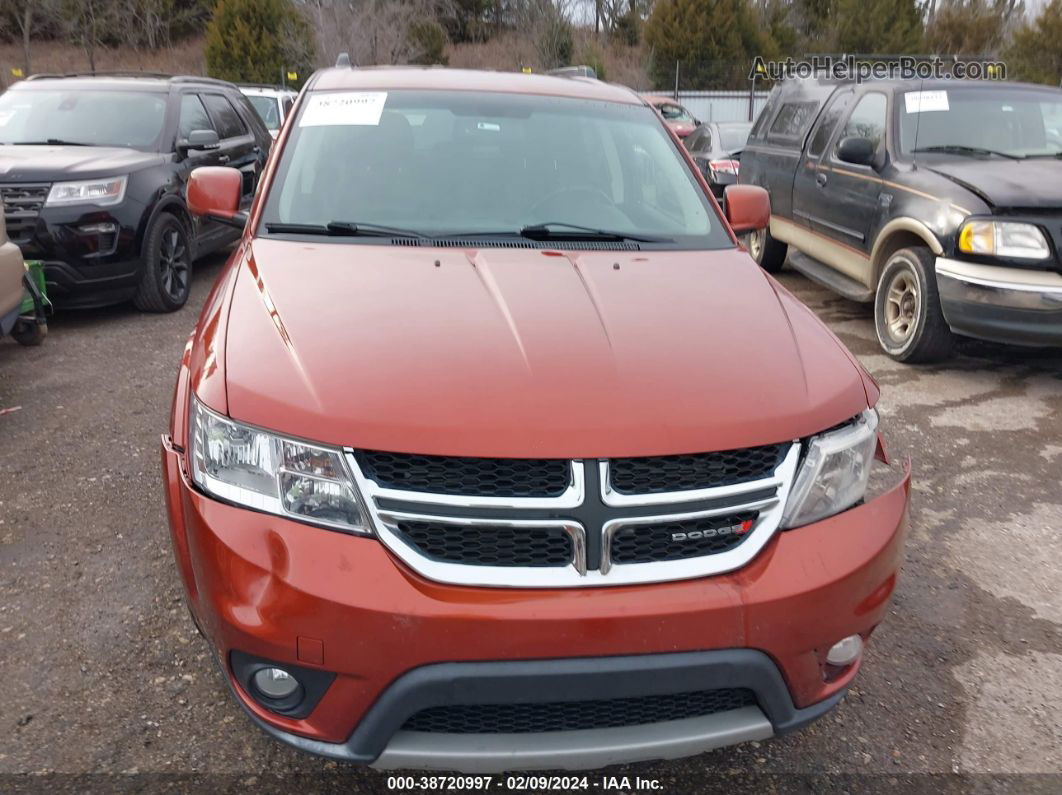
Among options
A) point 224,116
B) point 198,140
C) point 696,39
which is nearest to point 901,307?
point 198,140

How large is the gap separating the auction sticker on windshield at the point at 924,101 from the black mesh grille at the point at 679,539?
5.24m

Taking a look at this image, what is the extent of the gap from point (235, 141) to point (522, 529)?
739cm

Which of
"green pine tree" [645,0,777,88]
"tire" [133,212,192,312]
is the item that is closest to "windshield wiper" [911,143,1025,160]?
"tire" [133,212,192,312]

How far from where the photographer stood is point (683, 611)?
6.11 ft

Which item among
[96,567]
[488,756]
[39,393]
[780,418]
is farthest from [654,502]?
[39,393]

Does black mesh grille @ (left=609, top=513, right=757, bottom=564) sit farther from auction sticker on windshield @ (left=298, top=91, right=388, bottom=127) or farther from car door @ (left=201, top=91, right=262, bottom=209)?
car door @ (left=201, top=91, right=262, bottom=209)

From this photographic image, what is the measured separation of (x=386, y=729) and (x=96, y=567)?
186 cm

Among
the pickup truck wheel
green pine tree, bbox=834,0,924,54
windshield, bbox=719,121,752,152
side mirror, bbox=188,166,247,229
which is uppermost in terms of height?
green pine tree, bbox=834,0,924,54

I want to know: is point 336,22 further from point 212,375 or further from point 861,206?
point 212,375

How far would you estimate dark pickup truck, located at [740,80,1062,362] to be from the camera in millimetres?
5023

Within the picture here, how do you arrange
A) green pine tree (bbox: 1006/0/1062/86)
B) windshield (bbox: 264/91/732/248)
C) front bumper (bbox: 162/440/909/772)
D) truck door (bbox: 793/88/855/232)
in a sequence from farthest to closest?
green pine tree (bbox: 1006/0/1062/86), truck door (bbox: 793/88/855/232), windshield (bbox: 264/91/732/248), front bumper (bbox: 162/440/909/772)

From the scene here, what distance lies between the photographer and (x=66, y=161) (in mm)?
6043

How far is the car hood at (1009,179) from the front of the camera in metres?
5.04

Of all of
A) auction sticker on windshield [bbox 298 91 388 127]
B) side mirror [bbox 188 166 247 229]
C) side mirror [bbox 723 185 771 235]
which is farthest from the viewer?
side mirror [bbox 723 185 771 235]
